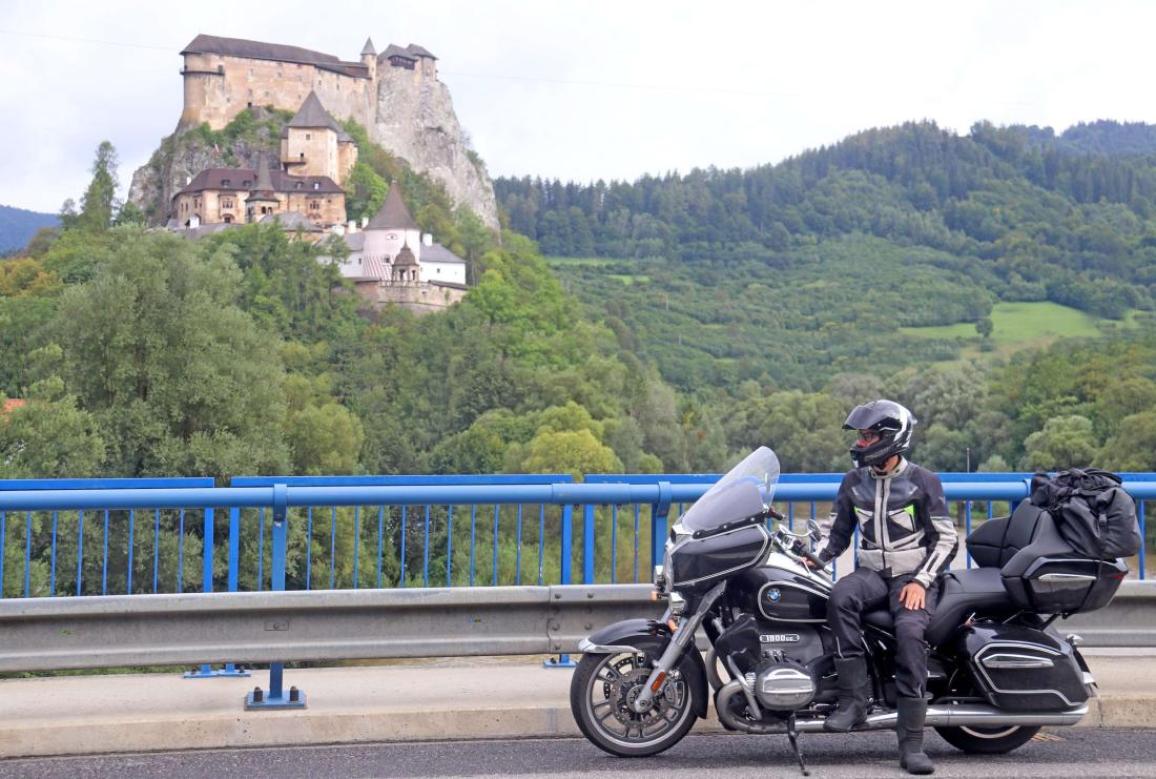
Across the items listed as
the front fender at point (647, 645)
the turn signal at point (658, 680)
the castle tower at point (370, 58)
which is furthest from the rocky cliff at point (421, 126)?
the turn signal at point (658, 680)

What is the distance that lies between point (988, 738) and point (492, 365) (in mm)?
116309

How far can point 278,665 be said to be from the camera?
7.90m

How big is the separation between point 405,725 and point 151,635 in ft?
4.57

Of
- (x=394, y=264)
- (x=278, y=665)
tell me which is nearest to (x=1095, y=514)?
(x=278, y=665)

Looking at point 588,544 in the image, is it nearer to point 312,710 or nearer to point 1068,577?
point 312,710

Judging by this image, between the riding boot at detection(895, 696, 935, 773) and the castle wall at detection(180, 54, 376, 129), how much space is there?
139239mm

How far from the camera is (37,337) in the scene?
59781mm

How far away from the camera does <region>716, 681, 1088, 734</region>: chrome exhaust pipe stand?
703 cm

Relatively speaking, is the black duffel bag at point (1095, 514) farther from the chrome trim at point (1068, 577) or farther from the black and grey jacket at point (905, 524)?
the black and grey jacket at point (905, 524)

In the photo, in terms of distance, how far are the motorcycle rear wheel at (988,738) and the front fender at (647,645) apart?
1259 millimetres

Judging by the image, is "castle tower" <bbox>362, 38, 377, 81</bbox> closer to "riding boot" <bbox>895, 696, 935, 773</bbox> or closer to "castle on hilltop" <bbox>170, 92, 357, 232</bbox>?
"castle on hilltop" <bbox>170, 92, 357, 232</bbox>

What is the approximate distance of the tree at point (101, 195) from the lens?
446 ft

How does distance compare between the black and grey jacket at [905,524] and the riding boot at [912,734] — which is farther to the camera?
the black and grey jacket at [905,524]

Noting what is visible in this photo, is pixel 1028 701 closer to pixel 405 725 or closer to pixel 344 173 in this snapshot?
pixel 405 725
